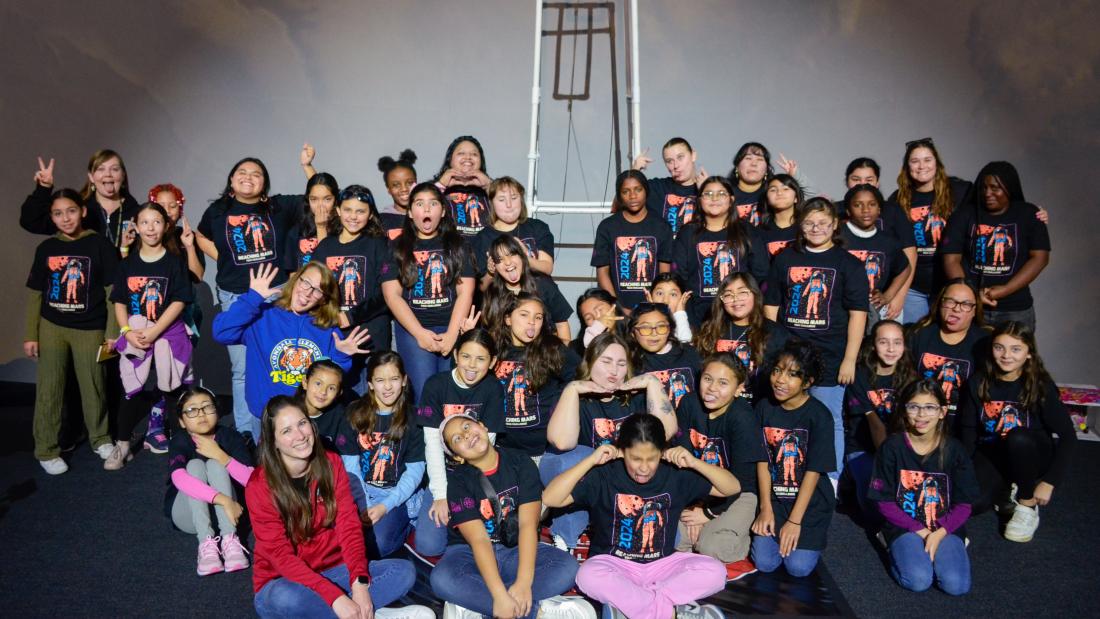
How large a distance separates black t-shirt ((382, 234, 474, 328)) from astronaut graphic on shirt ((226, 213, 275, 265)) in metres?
0.71

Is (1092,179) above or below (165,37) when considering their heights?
below

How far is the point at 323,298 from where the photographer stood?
10.5 feet

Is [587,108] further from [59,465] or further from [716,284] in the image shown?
[59,465]

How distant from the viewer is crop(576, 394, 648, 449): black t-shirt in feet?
9.78

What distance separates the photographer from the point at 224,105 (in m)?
5.11

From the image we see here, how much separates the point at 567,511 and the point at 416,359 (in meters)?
1.02

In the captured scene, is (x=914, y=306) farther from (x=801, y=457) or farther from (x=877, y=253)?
(x=801, y=457)

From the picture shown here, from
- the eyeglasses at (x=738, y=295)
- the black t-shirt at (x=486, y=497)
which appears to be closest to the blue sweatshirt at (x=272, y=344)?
the black t-shirt at (x=486, y=497)

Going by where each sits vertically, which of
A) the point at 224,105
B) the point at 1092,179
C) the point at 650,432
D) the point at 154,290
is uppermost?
the point at 224,105

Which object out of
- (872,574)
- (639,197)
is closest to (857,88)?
(639,197)

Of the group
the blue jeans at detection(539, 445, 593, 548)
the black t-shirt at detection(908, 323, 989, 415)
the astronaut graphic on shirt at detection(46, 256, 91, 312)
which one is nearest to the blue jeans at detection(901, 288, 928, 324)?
the black t-shirt at detection(908, 323, 989, 415)

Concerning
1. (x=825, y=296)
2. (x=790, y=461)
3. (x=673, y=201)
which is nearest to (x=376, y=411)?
(x=790, y=461)

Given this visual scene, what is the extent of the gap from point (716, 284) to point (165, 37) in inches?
160

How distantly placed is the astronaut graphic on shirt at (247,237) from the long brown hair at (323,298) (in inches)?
22.1
